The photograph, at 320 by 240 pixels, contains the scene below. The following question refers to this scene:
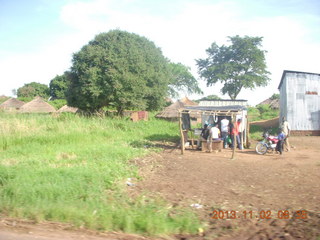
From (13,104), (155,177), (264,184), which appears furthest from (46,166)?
(13,104)

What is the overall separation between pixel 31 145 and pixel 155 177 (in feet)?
19.8

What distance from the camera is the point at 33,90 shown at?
57219mm

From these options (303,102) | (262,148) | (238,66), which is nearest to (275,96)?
(238,66)

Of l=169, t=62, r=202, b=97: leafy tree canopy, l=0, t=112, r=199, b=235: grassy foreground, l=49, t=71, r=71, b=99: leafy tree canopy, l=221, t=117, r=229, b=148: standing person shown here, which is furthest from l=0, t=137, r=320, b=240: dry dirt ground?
l=49, t=71, r=71, b=99: leafy tree canopy

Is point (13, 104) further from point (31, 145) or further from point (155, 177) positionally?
point (155, 177)

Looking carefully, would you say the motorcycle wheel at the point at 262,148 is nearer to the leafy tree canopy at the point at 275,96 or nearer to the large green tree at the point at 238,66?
the large green tree at the point at 238,66

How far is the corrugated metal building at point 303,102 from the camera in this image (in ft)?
58.7

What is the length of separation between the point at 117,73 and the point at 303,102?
12938 millimetres

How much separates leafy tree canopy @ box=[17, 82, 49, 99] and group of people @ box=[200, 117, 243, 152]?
51543 mm

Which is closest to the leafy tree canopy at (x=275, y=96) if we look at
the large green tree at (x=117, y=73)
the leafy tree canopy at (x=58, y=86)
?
the large green tree at (x=117, y=73)

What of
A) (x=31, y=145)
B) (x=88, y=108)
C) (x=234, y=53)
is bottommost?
(x=31, y=145)

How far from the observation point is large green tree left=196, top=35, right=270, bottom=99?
32812mm

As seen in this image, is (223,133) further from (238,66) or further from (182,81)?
(182,81)

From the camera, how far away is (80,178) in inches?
247
